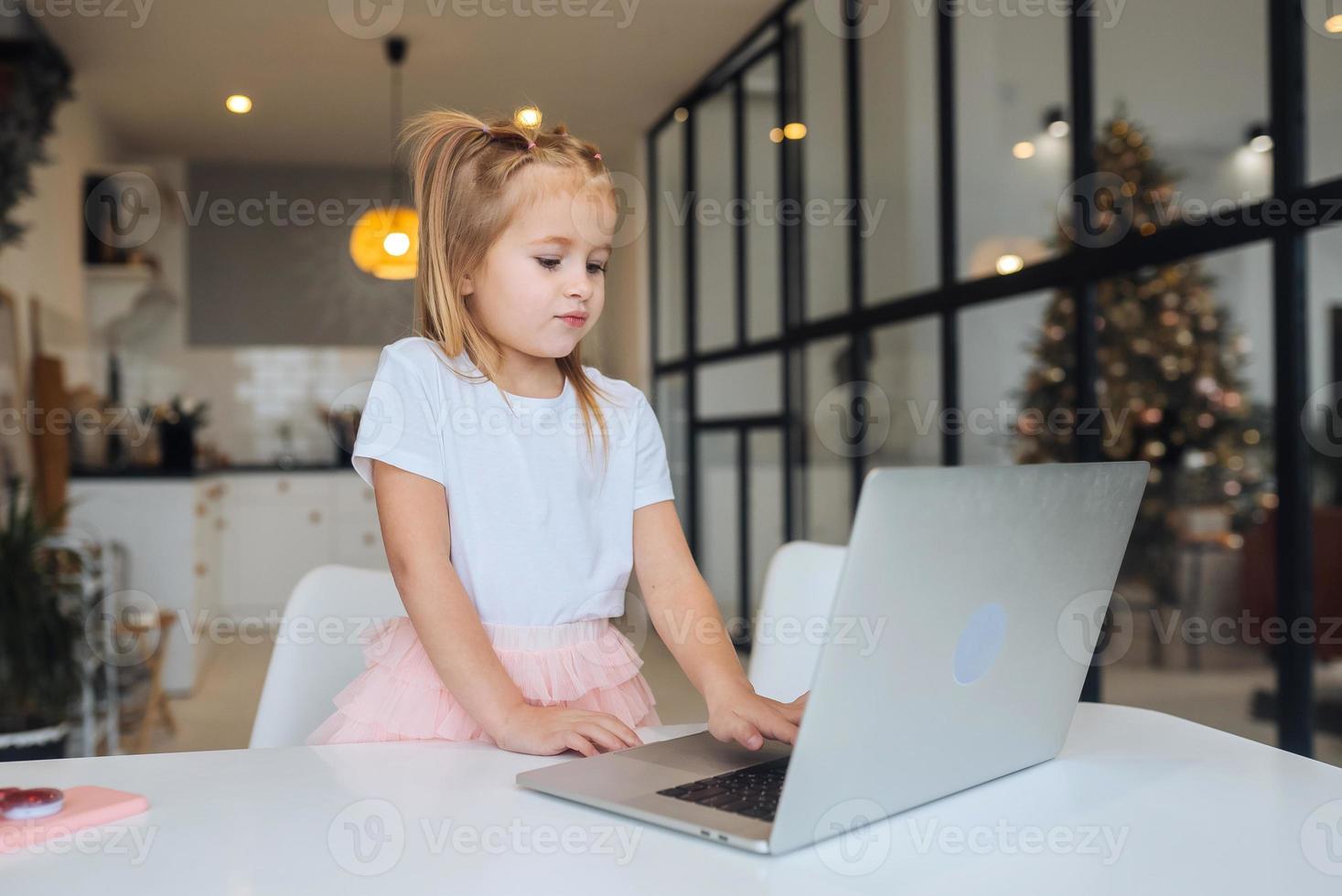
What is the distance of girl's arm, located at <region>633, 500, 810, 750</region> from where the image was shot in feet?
2.76

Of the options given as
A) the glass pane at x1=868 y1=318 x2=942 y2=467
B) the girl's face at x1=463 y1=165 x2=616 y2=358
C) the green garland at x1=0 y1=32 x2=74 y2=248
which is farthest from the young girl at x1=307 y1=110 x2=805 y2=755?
the green garland at x1=0 y1=32 x2=74 y2=248

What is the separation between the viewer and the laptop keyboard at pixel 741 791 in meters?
0.66

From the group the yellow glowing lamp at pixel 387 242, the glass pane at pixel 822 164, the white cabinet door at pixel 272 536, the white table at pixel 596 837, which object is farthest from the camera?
the white cabinet door at pixel 272 536

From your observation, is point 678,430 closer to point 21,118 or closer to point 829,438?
point 829,438

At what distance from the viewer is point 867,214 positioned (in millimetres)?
3668

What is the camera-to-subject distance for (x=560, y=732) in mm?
819

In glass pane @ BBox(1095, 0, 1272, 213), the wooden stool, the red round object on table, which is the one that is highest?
glass pane @ BBox(1095, 0, 1272, 213)

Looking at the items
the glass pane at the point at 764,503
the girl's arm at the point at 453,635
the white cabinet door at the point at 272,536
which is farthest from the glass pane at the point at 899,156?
the white cabinet door at the point at 272,536

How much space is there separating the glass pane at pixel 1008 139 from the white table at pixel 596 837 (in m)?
2.17

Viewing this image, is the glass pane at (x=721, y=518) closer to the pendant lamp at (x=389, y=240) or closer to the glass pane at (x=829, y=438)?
the glass pane at (x=829, y=438)

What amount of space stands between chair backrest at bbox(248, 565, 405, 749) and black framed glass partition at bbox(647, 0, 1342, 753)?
65.3 inches

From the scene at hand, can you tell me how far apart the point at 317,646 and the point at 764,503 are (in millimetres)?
3590

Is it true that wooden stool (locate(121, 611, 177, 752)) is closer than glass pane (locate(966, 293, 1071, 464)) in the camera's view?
No

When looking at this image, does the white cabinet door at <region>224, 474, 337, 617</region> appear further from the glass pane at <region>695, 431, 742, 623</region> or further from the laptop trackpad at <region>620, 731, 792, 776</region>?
the laptop trackpad at <region>620, 731, 792, 776</region>
